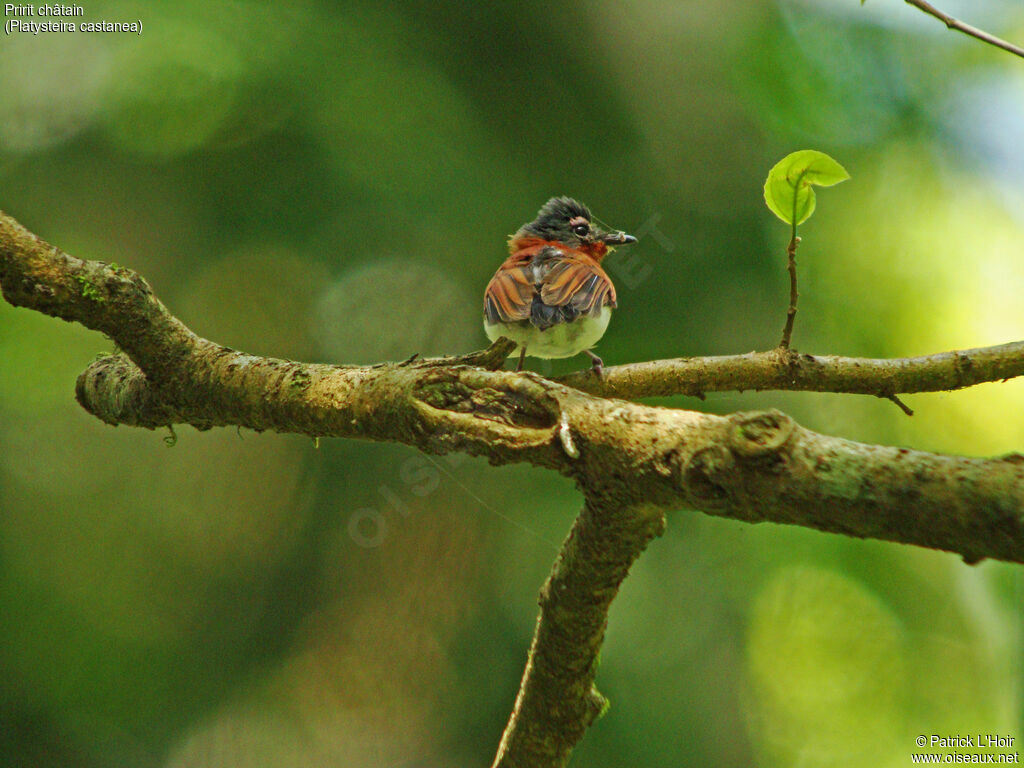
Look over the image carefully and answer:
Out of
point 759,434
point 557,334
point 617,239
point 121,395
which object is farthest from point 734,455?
point 617,239

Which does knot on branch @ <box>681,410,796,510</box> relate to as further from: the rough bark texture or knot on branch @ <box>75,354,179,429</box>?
knot on branch @ <box>75,354,179,429</box>

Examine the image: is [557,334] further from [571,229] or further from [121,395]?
[121,395]

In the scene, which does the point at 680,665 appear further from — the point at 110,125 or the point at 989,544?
the point at 110,125

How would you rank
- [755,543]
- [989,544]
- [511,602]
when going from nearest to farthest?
[989,544]
[755,543]
[511,602]

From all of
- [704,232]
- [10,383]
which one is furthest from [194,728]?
[704,232]

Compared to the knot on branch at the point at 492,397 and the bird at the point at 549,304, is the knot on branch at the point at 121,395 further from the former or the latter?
the bird at the point at 549,304

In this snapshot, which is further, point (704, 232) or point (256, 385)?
point (704, 232)
